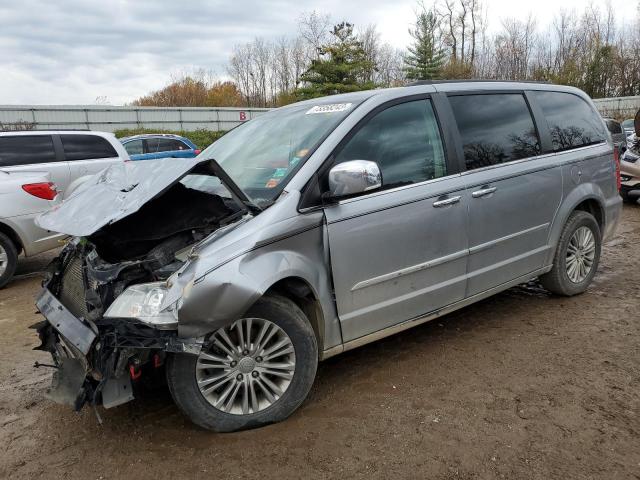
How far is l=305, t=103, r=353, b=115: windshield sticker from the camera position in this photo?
3.57 m

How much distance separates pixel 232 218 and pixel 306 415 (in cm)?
127

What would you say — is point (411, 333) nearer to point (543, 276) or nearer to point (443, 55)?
point (543, 276)

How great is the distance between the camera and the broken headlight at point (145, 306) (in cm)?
257

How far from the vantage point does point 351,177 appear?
306 cm

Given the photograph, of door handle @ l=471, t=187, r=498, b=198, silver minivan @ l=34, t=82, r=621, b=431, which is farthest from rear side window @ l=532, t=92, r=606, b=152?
door handle @ l=471, t=187, r=498, b=198

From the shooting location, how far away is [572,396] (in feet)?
10.6

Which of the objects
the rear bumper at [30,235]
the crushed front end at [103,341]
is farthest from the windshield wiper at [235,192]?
the rear bumper at [30,235]

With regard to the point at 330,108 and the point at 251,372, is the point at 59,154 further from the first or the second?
the point at 251,372

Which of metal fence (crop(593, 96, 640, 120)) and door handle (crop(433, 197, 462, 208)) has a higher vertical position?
metal fence (crop(593, 96, 640, 120))

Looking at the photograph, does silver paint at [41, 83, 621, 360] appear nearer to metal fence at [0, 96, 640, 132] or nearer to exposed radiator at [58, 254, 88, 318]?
exposed radiator at [58, 254, 88, 318]

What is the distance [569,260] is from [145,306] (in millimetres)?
3948

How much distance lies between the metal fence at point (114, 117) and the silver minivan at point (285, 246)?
19555 millimetres

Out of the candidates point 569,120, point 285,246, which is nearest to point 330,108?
point 285,246

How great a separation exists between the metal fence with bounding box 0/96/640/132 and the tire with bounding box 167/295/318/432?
2059cm
